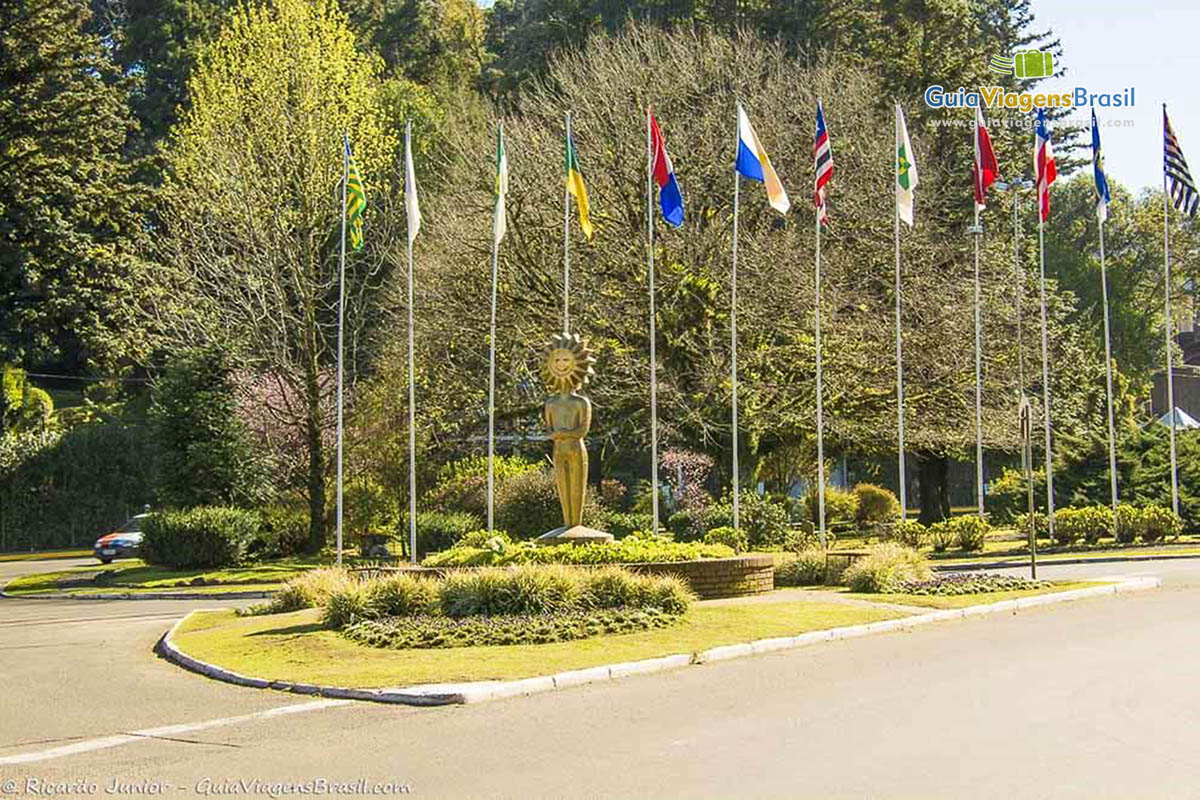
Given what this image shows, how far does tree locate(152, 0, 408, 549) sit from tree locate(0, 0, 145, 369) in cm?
1116

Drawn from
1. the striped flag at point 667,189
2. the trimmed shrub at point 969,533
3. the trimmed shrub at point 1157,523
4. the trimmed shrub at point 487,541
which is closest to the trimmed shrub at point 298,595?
the trimmed shrub at point 487,541

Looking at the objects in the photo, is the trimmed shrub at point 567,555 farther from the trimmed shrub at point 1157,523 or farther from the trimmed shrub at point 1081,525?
the trimmed shrub at point 1157,523

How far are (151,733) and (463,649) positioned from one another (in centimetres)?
508

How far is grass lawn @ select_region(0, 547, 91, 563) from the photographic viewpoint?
47.6m

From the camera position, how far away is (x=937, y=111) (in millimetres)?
44062

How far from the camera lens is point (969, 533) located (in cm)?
3378

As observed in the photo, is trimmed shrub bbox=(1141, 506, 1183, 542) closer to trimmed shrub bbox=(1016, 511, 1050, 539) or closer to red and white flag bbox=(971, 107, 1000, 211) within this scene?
trimmed shrub bbox=(1016, 511, 1050, 539)

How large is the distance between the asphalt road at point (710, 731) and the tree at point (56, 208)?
120 feet

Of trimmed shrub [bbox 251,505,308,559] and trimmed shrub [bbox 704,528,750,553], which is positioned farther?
trimmed shrub [bbox 251,505,308,559]

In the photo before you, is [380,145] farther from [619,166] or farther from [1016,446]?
[1016,446]

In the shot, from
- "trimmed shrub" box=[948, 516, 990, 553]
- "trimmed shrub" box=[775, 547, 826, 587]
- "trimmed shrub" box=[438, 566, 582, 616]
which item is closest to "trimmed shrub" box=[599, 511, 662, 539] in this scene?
"trimmed shrub" box=[948, 516, 990, 553]

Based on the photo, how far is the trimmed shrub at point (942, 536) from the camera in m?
34.1
